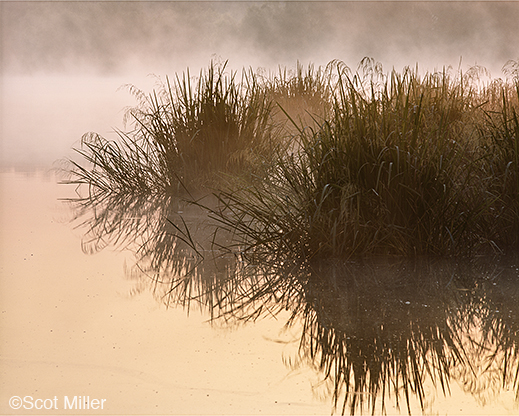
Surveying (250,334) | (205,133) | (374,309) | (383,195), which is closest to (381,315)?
(374,309)

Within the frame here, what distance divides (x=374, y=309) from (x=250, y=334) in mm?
422

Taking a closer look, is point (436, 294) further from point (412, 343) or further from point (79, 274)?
point (79, 274)

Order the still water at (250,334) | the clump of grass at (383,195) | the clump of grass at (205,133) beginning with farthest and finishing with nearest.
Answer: the clump of grass at (205,133) → the clump of grass at (383,195) → the still water at (250,334)

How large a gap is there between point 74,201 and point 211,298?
9.02ft

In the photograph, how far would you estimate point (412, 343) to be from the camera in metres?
1.57

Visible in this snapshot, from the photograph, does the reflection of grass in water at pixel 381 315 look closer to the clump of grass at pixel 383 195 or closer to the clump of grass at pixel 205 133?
the clump of grass at pixel 383 195

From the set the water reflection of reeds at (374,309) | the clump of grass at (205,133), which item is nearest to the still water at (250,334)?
the water reflection of reeds at (374,309)

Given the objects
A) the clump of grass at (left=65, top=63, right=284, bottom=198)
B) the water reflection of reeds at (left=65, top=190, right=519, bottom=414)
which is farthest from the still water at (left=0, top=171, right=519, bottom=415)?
the clump of grass at (left=65, top=63, right=284, bottom=198)

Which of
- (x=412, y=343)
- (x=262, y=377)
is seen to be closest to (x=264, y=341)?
(x=262, y=377)

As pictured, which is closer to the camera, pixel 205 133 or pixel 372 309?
pixel 372 309

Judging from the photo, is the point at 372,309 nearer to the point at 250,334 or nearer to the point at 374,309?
the point at 374,309

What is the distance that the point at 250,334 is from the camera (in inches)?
65.4

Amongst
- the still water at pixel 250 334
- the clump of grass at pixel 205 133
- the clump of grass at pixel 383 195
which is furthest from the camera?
the clump of grass at pixel 205 133

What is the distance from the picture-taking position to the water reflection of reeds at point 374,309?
4.49ft
